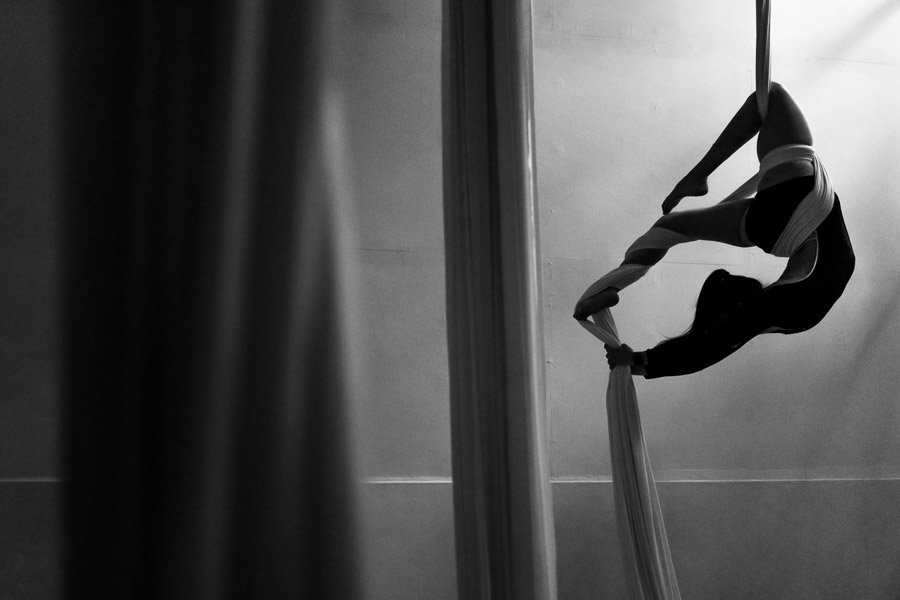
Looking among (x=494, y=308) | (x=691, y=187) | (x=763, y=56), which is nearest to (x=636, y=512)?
(x=494, y=308)

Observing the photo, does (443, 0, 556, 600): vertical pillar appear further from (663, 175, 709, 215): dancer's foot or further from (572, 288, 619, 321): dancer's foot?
(663, 175, 709, 215): dancer's foot

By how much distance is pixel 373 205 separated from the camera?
1.50m

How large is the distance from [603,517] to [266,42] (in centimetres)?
132

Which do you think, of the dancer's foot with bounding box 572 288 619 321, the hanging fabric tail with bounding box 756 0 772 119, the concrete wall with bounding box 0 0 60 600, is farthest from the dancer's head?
the concrete wall with bounding box 0 0 60 600

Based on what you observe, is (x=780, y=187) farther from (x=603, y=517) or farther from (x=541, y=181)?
(x=603, y=517)

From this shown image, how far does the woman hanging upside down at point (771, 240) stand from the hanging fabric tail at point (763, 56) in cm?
1

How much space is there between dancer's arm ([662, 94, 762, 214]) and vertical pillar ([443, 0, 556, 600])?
0.96ft

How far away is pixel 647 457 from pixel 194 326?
0.72 metres

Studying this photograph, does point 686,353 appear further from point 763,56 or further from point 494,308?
point 763,56

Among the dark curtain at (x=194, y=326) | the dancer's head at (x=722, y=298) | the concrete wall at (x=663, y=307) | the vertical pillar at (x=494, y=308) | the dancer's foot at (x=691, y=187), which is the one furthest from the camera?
the concrete wall at (x=663, y=307)

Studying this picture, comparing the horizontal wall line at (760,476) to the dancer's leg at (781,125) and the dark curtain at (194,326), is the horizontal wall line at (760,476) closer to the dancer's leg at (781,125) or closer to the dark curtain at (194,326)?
the dancer's leg at (781,125)

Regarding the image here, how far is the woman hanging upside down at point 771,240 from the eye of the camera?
0.91m

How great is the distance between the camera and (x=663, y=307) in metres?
1.61

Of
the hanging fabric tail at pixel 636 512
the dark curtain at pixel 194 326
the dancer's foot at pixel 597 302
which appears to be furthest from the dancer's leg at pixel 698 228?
the dark curtain at pixel 194 326
